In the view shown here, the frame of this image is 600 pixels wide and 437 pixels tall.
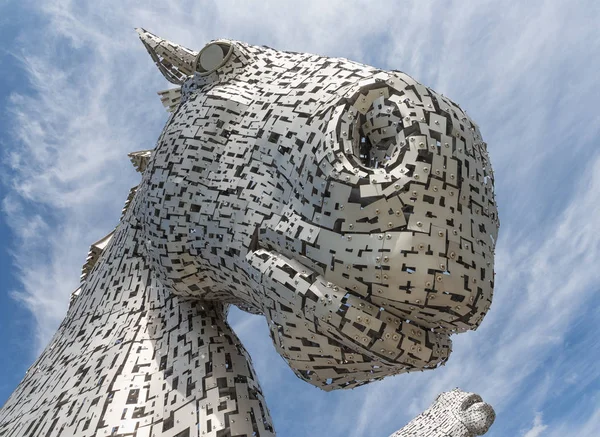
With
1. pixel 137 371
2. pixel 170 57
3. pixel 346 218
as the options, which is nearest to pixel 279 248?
pixel 346 218

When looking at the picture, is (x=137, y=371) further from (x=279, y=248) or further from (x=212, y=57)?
(x=212, y=57)

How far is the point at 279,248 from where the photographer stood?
8.03 ft

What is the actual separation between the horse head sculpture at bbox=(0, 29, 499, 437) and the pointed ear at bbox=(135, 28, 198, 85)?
0.04 metres

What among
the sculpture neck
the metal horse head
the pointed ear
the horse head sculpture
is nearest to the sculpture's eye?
the horse head sculpture

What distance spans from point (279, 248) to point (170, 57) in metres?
2.00

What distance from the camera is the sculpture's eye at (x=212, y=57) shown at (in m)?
3.33

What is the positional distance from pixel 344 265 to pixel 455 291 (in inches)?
16.9

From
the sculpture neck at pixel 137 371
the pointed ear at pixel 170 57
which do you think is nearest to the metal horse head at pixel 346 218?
the sculpture neck at pixel 137 371

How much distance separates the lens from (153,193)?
3.10 m

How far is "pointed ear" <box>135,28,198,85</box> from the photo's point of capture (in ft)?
12.4

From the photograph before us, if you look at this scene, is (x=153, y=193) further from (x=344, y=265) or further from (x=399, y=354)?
(x=399, y=354)

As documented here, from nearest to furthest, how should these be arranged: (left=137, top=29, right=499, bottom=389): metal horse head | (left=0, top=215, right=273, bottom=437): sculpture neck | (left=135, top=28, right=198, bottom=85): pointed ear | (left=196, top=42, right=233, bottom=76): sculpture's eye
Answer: (left=137, top=29, right=499, bottom=389): metal horse head → (left=0, top=215, right=273, bottom=437): sculpture neck → (left=196, top=42, right=233, bottom=76): sculpture's eye → (left=135, top=28, right=198, bottom=85): pointed ear

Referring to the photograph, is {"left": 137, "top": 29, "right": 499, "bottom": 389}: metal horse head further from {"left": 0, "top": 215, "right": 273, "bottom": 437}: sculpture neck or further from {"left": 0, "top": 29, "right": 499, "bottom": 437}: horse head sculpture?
{"left": 0, "top": 215, "right": 273, "bottom": 437}: sculpture neck

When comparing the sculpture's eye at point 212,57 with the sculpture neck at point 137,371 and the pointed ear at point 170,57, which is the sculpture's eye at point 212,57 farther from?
the sculpture neck at point 137,371
